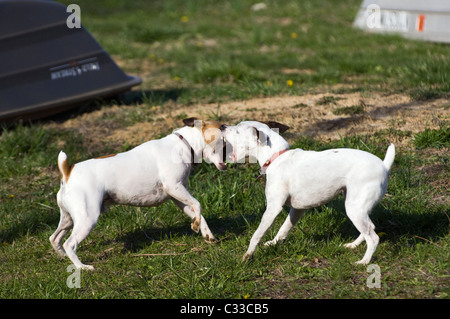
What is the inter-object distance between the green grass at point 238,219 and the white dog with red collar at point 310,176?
262 mm

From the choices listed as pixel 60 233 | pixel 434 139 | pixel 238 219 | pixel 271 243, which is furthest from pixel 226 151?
pixel 434 139

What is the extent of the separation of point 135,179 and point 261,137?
0.97 m

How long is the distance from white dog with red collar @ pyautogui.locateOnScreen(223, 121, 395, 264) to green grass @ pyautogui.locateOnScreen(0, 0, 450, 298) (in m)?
0.26

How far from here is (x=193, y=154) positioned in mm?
4930

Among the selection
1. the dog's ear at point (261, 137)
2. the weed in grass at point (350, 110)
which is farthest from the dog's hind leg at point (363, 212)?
the weed in grass at point (350, 110)

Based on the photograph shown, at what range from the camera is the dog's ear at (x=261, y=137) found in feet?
14.9

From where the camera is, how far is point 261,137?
14.9 ft

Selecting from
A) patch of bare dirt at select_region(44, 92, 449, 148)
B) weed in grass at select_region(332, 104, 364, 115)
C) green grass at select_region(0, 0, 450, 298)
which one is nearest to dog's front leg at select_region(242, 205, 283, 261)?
green grass at select_region(0, 0, 450, 298)

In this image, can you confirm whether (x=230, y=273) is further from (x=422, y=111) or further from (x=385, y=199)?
(x=422, y=111)

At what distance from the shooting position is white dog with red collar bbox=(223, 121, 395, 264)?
4215mm

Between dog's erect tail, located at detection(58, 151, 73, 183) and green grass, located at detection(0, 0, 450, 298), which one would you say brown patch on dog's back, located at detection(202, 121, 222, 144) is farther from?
dog's erect tail, located at detection(58, 151, 73, 183)

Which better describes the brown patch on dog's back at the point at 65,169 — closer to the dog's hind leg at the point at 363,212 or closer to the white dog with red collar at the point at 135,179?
the white dog with red collar at the point at 135,179
